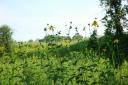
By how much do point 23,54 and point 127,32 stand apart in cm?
555

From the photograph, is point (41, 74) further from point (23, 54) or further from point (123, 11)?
point (123, 11)

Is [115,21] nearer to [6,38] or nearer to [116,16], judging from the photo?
[116,16]

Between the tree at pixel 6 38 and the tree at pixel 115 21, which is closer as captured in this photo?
the tree at pixel 115 21

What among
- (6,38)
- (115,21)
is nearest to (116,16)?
(115,21)

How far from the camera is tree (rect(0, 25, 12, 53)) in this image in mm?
22375

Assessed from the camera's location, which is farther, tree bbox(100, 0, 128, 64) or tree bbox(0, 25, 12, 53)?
tree bbox(0, 25, 12, 53)

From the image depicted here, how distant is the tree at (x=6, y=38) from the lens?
22375 mm

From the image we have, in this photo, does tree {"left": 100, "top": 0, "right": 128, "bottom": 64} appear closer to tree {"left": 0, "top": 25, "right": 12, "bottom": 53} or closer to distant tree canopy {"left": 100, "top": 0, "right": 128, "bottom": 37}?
distant tree canopy {"left": 100, "top": 0, "right": 128, "bottom": 37}

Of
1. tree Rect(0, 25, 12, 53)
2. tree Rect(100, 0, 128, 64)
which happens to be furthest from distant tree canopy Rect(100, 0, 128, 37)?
tree Rect(0, 25, 12, 53)

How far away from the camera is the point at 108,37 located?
62.6ft

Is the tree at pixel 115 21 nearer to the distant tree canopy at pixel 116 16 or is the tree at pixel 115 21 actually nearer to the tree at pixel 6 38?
the distant tree canopy at pixel 116 16

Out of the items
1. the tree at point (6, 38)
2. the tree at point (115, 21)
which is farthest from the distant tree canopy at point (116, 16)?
the tree at point (6, 38)

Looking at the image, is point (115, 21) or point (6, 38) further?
point (6, 38)

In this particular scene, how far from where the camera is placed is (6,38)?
953 inches
